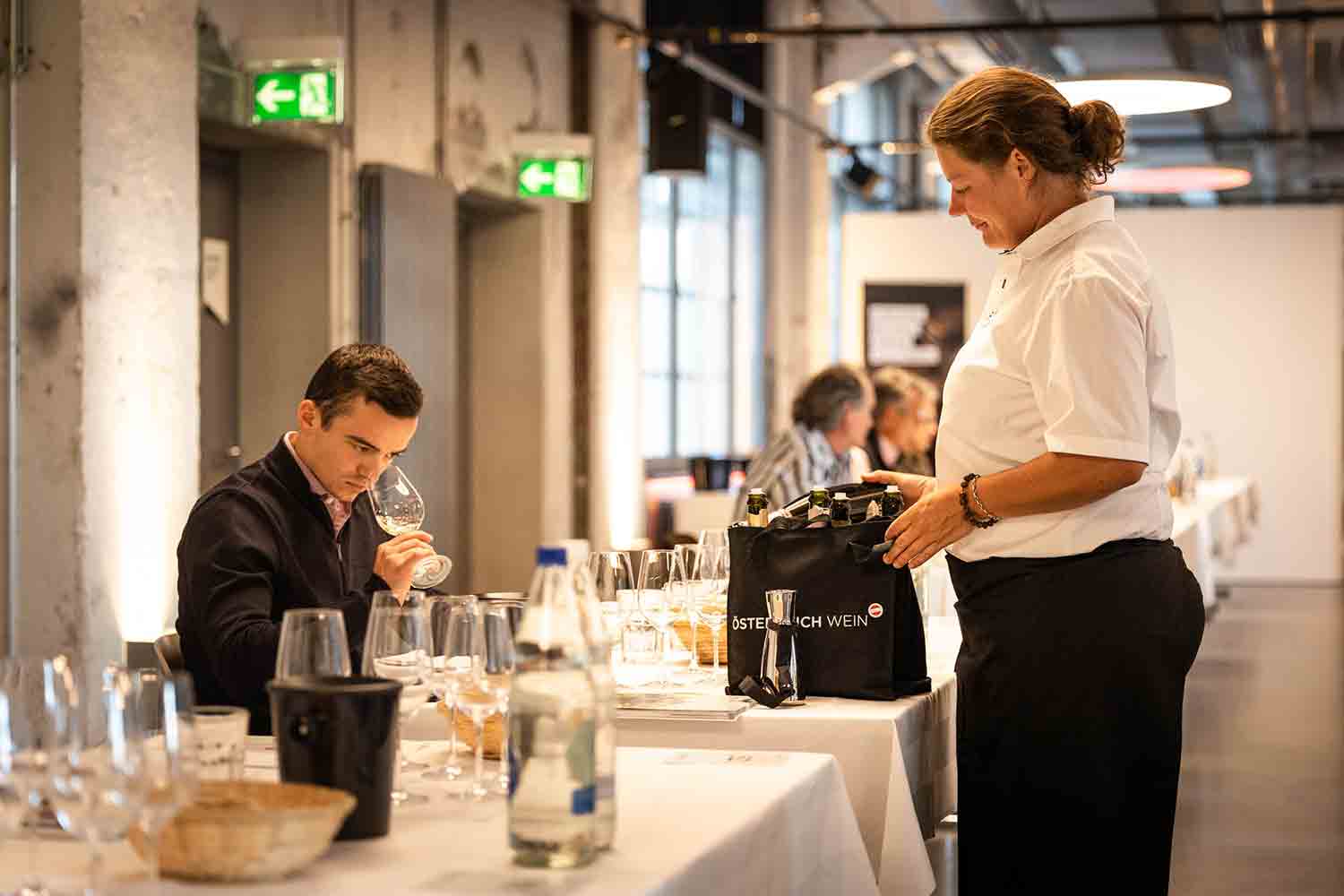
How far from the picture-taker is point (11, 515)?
5.36 m

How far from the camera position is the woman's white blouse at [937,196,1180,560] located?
2.57 meters

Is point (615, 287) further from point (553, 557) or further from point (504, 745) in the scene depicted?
point (553, 557)

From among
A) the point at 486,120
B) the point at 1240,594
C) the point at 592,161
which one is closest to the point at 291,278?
the point at 486,120

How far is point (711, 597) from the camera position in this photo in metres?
3.32

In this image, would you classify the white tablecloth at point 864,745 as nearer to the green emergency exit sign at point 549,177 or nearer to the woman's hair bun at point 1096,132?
the woman's hair bun at point 1096,132

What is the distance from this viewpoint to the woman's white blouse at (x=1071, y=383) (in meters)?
2.57

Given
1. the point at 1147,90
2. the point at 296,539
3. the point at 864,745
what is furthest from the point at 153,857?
the point at 1147,90

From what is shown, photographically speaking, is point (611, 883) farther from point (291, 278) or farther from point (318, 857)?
point (291, 278)

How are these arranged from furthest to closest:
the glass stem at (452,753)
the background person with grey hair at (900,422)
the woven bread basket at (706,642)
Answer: the background person with grey hair at (900,422), the woven bread basket at (706,642), the glass stem at (452,753)

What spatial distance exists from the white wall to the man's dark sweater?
12697mm

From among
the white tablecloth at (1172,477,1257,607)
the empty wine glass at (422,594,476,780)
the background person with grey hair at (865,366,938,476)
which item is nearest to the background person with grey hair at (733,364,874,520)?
the background person with grey hair at (865,366,938,476)

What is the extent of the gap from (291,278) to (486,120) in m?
1.95

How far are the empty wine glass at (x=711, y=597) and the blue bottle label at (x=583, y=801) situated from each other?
1488 millimetres

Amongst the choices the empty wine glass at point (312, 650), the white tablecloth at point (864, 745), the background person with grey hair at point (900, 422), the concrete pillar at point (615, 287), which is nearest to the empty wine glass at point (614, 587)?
the white tablecloth at point (864, 745)
